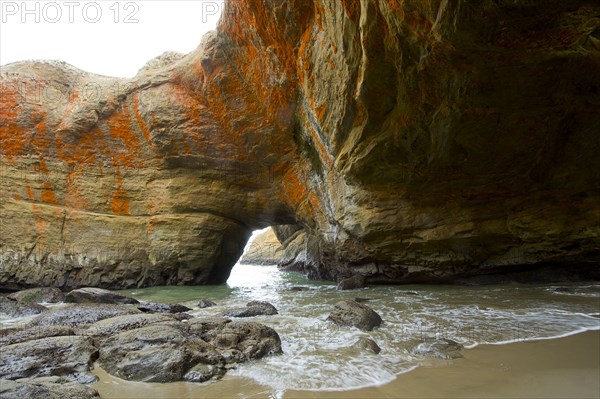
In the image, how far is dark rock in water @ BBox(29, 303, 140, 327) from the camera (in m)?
5.07

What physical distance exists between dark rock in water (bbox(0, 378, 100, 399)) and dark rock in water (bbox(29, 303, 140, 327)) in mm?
2682

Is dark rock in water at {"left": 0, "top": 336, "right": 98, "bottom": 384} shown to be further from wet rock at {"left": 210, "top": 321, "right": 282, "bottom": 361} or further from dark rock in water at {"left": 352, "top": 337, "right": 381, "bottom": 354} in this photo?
dark rock in water at {"left": 352, "top": 337, "right": 381, "bottom": 354}

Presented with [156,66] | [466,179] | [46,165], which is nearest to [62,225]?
[46,165]

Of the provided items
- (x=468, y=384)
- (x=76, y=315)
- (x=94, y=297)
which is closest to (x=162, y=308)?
(x=76, y=315)

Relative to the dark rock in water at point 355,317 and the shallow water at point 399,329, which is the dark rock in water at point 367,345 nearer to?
the shallow water at point 399,329

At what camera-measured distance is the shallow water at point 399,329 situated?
10.1 feet

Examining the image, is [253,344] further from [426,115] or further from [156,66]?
[156,66]

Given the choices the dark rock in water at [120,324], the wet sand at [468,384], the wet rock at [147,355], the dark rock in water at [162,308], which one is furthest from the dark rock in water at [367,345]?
the dark rock in water at [162,308]

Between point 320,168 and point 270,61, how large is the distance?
352 cm

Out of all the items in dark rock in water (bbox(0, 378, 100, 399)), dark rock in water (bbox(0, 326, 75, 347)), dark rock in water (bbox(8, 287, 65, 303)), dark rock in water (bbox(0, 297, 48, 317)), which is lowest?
dark rock in water (bbox(8, 287, 65, 303))

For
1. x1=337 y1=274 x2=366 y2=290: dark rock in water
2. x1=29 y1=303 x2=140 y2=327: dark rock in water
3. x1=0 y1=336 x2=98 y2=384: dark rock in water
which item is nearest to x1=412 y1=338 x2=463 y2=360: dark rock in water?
x1=0 y1=336 x2=98 y2=384: dark rock in water

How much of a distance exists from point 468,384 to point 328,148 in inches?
298

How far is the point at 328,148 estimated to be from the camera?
9.79 meters

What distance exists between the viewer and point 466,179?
8836 millimetres
